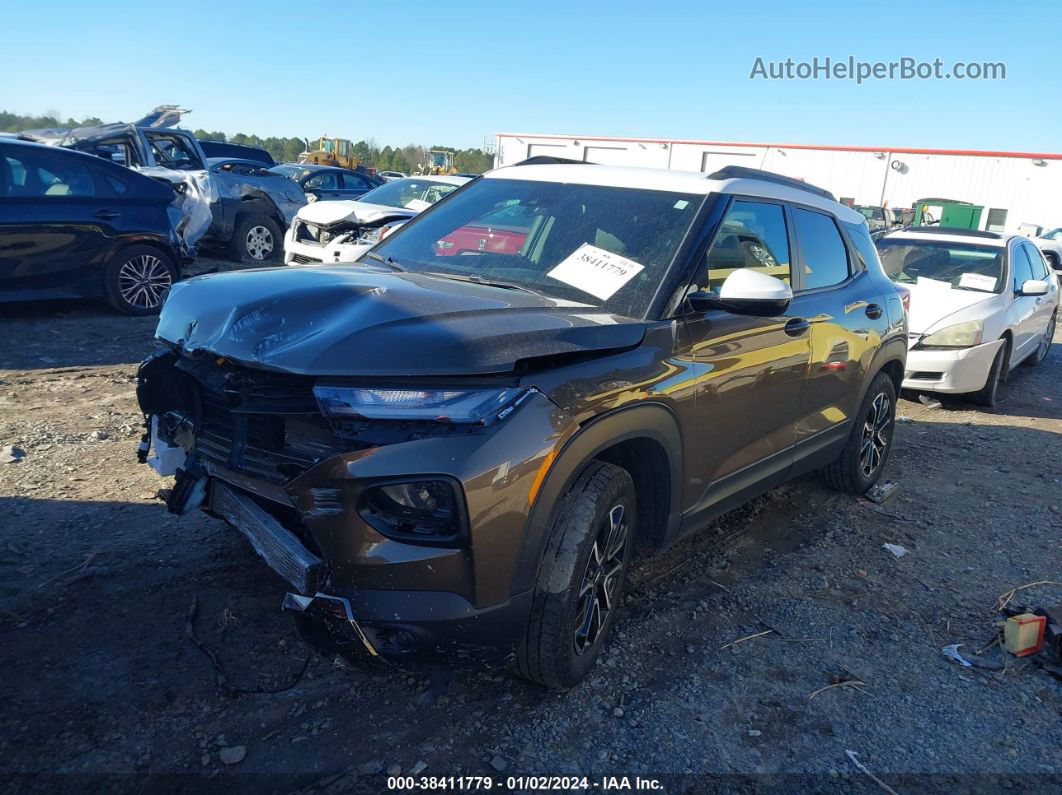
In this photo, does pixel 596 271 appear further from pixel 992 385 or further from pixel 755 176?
pixel 992 385

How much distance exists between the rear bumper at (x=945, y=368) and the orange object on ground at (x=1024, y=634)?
4.30 meters

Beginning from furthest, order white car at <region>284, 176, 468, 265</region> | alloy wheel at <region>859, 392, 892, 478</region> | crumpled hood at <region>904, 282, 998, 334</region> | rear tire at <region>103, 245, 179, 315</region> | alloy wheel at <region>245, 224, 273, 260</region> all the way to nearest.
→ 1. alloy wheel at <region>245, 224, 273, 260</region>
2. white car at <region>284, 176, 468, 265</region>
3. rear tire at <region>103, 245, 179, 315</region>
4. crumpled hood at <region>904, 282, 998, 334</region>
5. alloy wheel at <region>859, 392, 892, 478</region>

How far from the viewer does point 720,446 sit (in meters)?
3.49

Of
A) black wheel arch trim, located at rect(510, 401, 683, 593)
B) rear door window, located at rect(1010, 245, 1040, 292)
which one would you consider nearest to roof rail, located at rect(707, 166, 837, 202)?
black wheel arch trim, located at rect(510, 401, 683, 593)

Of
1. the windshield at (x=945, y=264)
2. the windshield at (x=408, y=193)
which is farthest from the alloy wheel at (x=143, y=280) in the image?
the windshield at (x=945, y=264)

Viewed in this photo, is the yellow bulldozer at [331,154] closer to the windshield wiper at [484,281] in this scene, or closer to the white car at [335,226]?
the white car at [335,226]

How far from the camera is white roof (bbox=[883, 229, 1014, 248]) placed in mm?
8852

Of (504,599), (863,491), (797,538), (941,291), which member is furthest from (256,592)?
(941,291)

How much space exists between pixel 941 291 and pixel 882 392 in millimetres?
3668

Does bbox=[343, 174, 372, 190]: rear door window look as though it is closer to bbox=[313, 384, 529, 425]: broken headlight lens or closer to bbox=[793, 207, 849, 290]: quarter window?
bbox=[793, 207, 849, 290]: quarter window

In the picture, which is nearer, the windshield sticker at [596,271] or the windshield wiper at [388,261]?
the windshield sticker at [596,271]

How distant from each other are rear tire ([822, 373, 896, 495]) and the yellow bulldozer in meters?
31.3

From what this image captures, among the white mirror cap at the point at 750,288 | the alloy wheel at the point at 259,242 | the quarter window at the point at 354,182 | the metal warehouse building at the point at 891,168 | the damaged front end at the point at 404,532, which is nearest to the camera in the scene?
the damaged front end at the point at 404,532

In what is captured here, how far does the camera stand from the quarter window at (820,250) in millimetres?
4285
